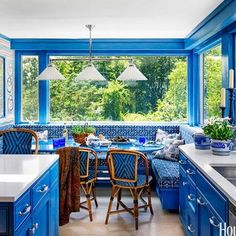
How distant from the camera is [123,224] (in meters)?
3.87

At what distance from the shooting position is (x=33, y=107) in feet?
21.2

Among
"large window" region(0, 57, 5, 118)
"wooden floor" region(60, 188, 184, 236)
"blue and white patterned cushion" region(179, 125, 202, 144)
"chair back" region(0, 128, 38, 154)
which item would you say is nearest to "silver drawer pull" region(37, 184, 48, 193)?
"chair back" region(0, 128, 38, 154)

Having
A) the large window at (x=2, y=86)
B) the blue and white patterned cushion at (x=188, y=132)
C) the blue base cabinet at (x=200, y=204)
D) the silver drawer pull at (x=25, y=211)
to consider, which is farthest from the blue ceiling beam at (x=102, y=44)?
the silver drawer pull at (x=25, y=211)

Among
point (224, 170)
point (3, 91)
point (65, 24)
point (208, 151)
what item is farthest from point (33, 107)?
point (224, 170)

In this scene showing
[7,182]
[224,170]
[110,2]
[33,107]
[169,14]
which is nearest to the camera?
[7,182]

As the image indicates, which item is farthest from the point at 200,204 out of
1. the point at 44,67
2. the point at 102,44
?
the point at 44,67

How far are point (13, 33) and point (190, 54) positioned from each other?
308cm

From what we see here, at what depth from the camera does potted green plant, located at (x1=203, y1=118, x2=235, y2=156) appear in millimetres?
2959

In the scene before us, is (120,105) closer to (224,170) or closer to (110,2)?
(110,2)

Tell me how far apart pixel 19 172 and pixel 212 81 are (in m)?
3.83

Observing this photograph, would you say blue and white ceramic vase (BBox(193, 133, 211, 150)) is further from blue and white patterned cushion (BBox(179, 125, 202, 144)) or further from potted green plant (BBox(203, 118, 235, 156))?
blue and white patterned cushion (BBox(179, 125, 202, 144))

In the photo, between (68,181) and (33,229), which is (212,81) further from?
(33,229)

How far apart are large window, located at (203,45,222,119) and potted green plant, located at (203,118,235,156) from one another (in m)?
1.91

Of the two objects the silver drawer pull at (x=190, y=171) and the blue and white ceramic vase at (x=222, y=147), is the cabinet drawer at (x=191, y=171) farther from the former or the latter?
the blue and white ceramic vase at (x=222, y=147)
